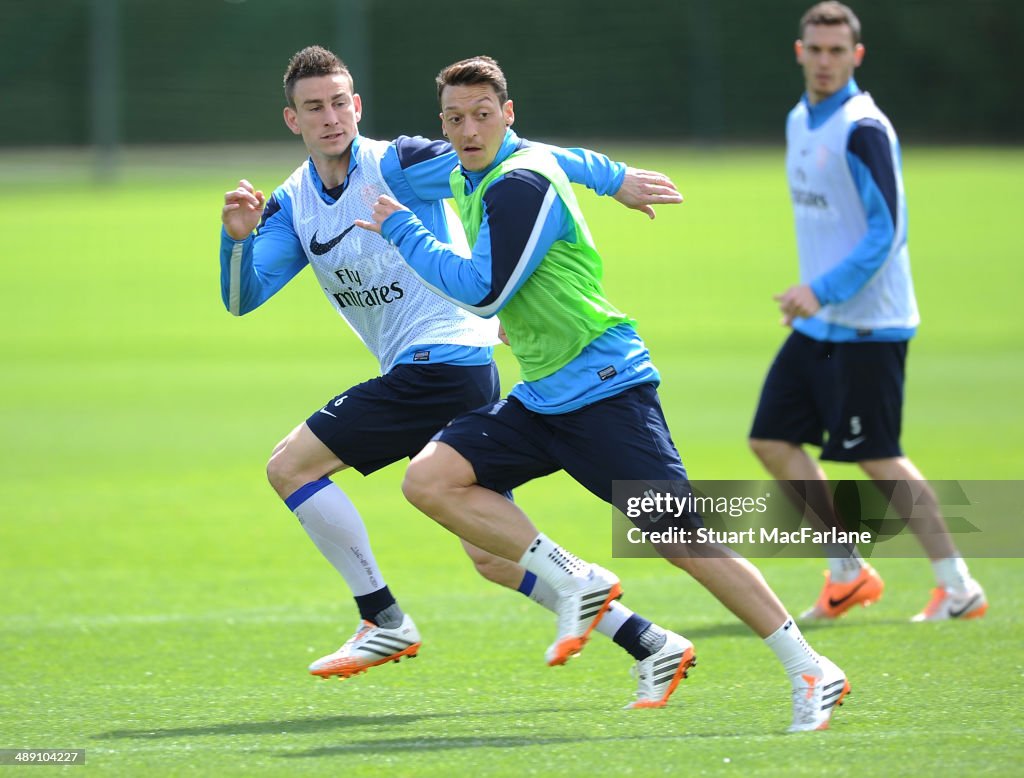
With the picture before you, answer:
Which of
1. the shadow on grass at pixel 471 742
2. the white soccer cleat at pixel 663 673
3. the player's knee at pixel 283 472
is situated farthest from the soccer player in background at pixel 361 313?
the shadow on grass at pixel 471 742

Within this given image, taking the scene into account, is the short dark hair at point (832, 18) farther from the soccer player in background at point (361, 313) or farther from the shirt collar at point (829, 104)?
the soccer player in background at point (361, 313)

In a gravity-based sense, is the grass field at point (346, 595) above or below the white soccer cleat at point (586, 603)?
below

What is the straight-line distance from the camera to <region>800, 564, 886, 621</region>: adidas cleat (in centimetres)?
739

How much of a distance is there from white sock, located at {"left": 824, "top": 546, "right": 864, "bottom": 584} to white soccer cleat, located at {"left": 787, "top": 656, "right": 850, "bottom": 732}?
2359 millimetres

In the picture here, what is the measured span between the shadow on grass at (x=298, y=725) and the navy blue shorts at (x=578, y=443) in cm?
82

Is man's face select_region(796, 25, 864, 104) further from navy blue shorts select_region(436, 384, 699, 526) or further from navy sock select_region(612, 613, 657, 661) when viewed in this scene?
navy sock select_region(612, 613, 657, 661)

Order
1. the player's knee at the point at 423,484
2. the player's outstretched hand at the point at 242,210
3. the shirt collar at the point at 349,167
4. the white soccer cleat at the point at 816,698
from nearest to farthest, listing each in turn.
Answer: the white soccer cleat at the point at 816,698 → the player's knee at the point at 423,484 → the player's outstretched hand at the point at 242,210 → the shirt collar at the point at 349,167

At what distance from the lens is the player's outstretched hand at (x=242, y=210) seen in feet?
19.3

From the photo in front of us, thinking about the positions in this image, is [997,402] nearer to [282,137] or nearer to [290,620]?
[290,620]

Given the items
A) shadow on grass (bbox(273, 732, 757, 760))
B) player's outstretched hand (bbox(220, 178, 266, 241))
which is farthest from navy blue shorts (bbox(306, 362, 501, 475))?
shadow on grass (bbox(273, 732, 757, 760))

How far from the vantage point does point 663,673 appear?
554cm

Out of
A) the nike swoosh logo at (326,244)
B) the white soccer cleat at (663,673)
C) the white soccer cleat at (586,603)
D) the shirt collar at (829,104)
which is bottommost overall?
the white soccer cleat at (663,673)

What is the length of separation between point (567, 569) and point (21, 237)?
22.4 m

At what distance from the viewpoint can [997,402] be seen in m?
14.7
